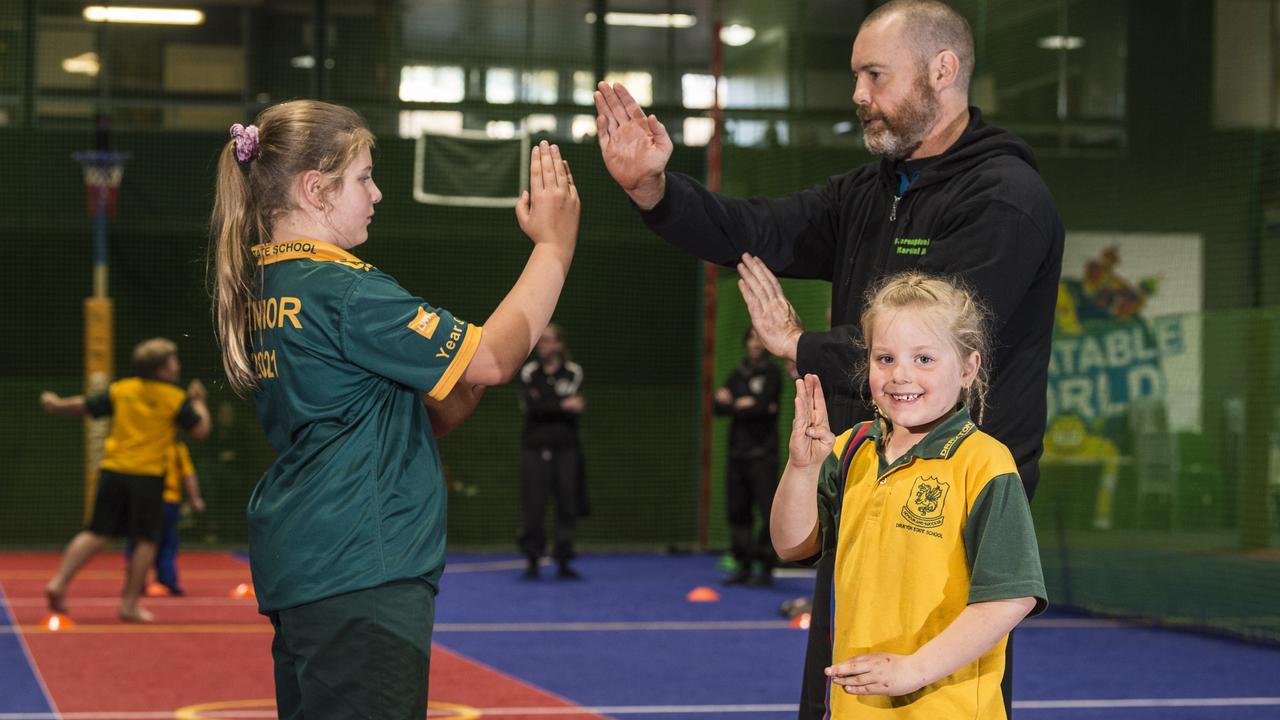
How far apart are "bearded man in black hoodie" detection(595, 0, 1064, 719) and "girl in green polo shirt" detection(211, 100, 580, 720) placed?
541 mm

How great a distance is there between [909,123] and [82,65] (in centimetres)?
1286

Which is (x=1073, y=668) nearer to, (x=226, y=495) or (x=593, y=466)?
(x=593, y=466)

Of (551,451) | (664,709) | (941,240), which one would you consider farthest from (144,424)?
(941,240)

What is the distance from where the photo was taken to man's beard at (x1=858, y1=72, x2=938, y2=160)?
310 cm

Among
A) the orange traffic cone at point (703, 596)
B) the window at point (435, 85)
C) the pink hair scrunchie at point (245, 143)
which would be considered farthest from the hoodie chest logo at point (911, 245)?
the window at point (435, 85)

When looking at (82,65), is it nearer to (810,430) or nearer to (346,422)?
(346,422)

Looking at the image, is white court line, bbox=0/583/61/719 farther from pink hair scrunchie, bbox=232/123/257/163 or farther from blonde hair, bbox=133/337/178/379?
pink hair scrunchie, bbox=232/123/257/163

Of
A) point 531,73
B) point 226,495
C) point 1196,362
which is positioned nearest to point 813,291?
point 1196,362

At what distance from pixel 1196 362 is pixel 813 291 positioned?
3.28 m

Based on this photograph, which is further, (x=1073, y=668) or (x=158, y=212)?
(x=158, y=212)

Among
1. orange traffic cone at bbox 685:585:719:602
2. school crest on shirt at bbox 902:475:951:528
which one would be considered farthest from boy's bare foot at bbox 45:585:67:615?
school crest on shirt at bbox 902:475:951:528

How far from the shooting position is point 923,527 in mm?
2488

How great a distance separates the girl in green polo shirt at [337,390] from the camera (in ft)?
8.45

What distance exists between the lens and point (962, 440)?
2527 mm
